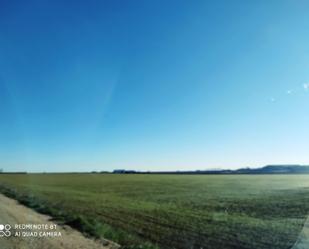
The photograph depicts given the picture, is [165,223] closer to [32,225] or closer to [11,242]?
[32,225]

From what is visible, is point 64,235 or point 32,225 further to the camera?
point 32,225

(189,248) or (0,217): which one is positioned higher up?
(0,217)

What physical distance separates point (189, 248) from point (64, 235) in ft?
14.8

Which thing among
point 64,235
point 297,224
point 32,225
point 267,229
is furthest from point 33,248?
point 297,224

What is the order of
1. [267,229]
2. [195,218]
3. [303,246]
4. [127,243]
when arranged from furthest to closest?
1. [195,218]
2. [267,229]
3. [303,246]
4. [127,243]

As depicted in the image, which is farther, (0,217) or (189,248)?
(0,217)

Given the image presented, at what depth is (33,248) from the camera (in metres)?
12.2

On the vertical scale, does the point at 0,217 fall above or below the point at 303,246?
above

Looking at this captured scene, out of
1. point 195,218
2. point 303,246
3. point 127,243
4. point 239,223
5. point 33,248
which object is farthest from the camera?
point 195,218

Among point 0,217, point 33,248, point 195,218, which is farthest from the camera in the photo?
point 195,218

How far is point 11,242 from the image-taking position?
42.2 ft

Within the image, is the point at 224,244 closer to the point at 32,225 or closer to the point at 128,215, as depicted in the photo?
the point at 32,225

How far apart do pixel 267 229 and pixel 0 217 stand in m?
12.3

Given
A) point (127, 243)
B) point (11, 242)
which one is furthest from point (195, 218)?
point (11, 242)
